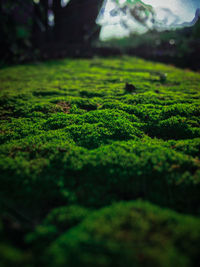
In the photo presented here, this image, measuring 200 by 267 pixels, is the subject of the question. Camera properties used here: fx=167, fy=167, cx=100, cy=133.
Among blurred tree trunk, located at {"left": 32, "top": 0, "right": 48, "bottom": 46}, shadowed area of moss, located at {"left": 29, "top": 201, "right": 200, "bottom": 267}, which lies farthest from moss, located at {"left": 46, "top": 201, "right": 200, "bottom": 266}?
blurred tree trunk, located at {"left": 32, "top": 0, "right": 48, "bottom": 46}

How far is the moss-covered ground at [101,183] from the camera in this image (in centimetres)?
198

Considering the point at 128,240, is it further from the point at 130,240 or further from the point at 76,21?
the point at 76,21

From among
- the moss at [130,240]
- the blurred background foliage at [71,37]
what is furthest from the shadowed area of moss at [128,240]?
the blurred background foliage at [71,37]

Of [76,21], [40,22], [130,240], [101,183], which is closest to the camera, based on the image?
[130,240]

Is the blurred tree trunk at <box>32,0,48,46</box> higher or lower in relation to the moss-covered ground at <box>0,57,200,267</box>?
higher

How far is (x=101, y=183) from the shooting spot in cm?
298

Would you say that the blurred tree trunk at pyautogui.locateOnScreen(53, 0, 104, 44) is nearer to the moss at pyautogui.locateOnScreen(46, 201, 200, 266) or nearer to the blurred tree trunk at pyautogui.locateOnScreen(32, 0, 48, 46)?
the blurred tree trunk at pyautogui.locateOnScreen(32, 0, 48, 46)

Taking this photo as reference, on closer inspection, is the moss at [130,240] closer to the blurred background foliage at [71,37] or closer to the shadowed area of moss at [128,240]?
the shadowed area of moss at [128,240]

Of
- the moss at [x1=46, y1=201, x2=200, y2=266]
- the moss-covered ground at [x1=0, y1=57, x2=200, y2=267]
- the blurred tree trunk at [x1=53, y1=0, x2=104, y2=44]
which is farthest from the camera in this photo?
the blurred tree trunk at [x1=53, y1=0, x2=104, y2=44]

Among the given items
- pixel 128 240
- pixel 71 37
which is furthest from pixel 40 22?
pixel 128 240

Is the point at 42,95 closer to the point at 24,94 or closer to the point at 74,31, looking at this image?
the point at 24,94

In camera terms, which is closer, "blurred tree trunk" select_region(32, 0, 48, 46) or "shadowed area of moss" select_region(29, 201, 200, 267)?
"shadowed area of moss" select_region(29, 201, 200, 267)

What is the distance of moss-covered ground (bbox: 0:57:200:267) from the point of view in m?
1.98

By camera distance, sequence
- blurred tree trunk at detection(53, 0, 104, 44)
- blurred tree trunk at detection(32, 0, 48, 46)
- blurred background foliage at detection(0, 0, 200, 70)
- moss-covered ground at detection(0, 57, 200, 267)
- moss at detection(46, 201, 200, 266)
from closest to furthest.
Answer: moss at detection(46, 201, 200, 266) → moss-covered ground at detection(0, 57, 200, 267) → blurred background foliage at detection(0, 0, 200, 70) → blurred tree trunk at detection(32, 0, 48, 46) → blurred tree trunk at detection(53, 0, 104, 44)
